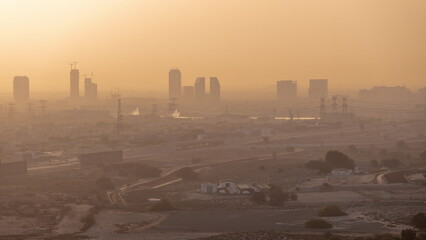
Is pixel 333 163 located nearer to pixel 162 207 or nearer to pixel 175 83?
pixel 162 207

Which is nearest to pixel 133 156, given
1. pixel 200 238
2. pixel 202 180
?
pixel 202 180

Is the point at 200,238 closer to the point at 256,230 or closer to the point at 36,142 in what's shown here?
the point at 256,230

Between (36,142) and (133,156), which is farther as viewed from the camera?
(36,142)

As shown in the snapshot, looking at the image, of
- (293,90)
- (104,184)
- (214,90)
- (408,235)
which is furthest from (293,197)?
(293,90)

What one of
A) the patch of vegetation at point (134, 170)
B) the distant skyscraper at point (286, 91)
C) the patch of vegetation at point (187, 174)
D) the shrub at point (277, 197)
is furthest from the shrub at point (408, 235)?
the distant skyscraper at point (286, 91)

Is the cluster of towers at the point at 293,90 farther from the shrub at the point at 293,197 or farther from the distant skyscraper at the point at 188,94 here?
the shrub at the point at 293,197

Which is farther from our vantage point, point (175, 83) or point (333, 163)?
point (175, 83)

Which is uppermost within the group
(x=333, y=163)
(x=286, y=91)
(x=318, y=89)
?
(x=318, y=89)
